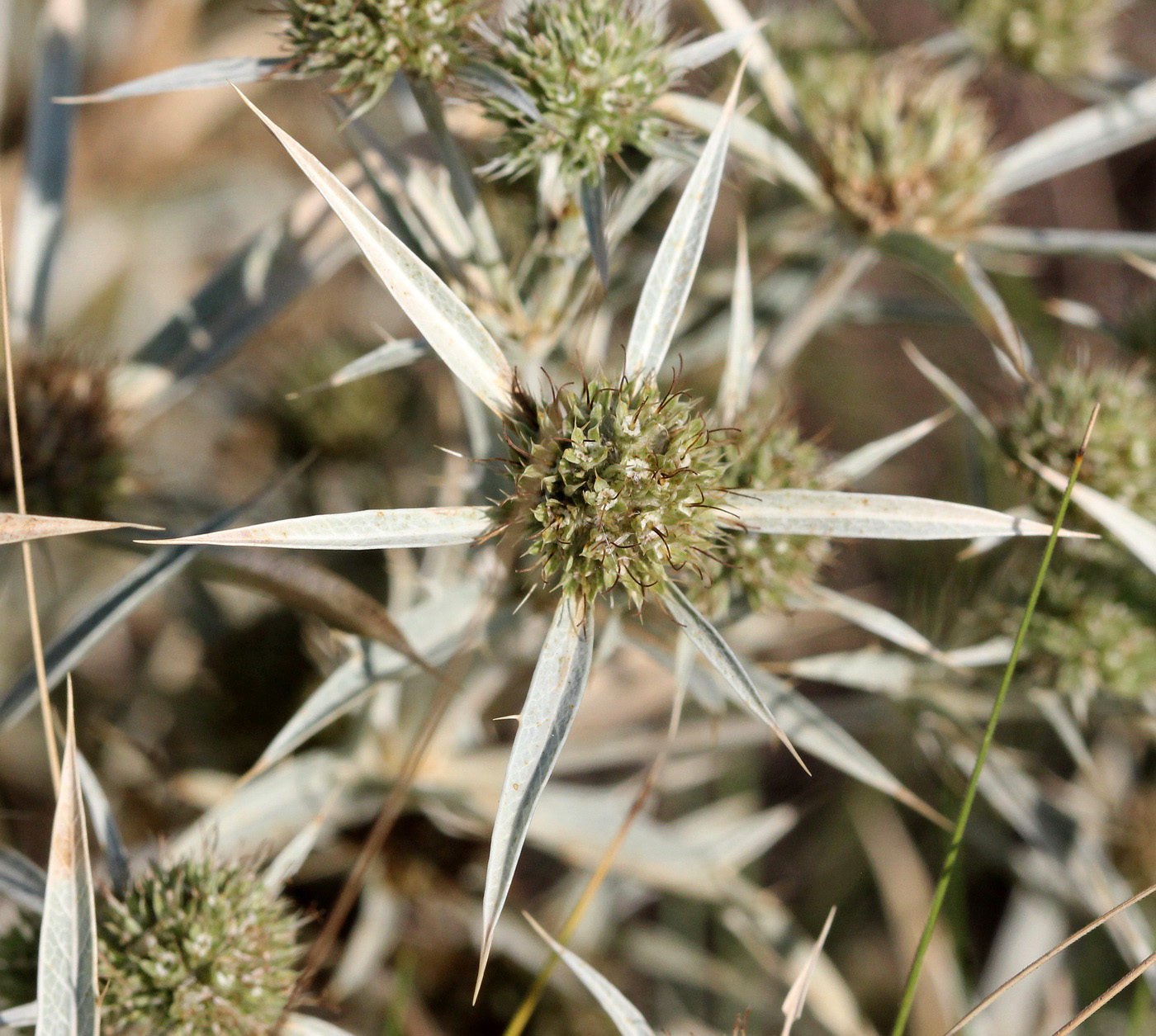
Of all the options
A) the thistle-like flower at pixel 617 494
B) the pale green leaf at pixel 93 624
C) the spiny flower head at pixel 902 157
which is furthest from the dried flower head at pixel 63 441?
the spiny flower head at pixel 902 157

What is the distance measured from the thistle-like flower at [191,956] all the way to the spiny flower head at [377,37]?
1.06m

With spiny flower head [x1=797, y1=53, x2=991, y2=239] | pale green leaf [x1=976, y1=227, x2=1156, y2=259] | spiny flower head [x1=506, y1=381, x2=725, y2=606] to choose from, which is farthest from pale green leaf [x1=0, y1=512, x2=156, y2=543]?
pale green leaf [x1=976, y1=227, x2=1156, y2=259]

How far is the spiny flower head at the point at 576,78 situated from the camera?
1.27 meters

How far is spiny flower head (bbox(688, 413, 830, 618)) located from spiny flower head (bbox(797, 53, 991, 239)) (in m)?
0.54

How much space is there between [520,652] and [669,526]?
63cm

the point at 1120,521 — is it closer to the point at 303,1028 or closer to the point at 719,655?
the point at 719,655

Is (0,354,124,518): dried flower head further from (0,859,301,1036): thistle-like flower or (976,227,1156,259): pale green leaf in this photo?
(976,227,1156,259): pale green leaf

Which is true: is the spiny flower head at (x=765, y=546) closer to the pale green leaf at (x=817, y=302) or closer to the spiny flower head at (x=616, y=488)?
the spiny flower head at (x=616, y=488)

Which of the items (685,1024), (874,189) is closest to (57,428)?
(874,189)

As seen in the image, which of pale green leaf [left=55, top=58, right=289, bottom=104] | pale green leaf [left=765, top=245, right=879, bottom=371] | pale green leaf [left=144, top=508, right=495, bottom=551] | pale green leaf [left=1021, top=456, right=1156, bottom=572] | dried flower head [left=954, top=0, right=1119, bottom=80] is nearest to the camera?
pale green leaf [left=144, top=508, right=495, bottom=551]

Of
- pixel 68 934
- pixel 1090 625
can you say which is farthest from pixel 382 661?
pixel 1090 625

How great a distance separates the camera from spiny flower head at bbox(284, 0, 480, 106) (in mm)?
1235

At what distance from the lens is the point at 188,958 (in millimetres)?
1251

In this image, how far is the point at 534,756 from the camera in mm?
1006
